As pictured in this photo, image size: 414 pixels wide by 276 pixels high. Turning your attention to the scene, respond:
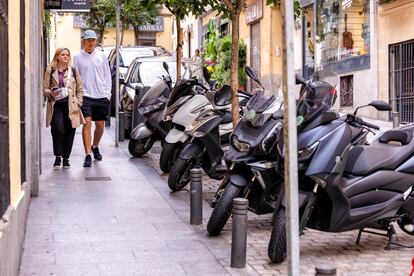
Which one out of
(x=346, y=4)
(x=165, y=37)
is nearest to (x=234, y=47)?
(x=346, y=4)

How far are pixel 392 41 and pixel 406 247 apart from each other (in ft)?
48.8

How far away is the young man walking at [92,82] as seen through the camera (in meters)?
11.7

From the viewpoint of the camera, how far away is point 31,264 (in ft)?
19.3

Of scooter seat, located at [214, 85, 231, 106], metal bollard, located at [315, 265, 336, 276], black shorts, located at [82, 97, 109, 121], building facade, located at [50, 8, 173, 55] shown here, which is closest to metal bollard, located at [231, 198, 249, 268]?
metal bollard, located at [315, 265, 336, 276]

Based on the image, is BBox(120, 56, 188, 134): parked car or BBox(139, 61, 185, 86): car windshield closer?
BBox(120, 56, 188, 134): parked car

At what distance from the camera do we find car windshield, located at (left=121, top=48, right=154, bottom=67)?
22.0 m

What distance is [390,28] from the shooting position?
20.8 meters

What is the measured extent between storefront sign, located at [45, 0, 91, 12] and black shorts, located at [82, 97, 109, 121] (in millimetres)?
2626

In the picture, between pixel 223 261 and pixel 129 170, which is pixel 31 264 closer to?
pixel 223 261

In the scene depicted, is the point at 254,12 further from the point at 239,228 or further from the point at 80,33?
the point at 239,228

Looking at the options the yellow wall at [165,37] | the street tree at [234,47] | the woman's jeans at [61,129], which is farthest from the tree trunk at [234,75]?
the yellow wall at [165,37]

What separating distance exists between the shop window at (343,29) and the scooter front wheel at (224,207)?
16.5 meters

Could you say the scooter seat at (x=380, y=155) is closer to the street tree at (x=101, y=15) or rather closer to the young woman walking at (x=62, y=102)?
the young woman walking at (x=62, y=102)

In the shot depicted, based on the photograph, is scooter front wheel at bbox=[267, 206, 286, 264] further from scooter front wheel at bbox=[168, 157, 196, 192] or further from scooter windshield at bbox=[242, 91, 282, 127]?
scooter front wheel at bbox=[168, 157, 196, 192]
